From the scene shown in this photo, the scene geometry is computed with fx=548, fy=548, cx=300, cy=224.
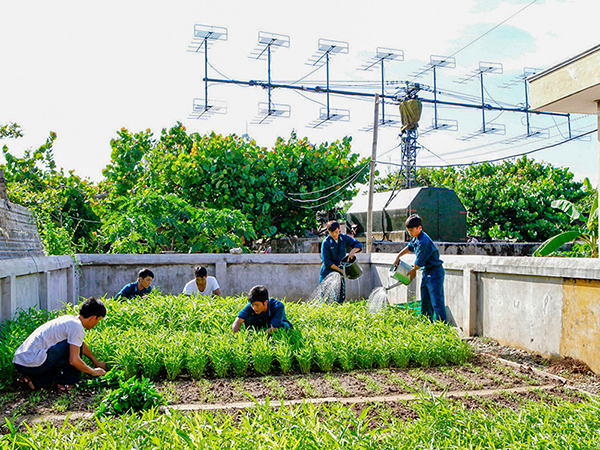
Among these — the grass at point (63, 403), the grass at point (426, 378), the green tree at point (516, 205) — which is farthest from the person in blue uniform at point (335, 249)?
the green tree at point (516, 205)

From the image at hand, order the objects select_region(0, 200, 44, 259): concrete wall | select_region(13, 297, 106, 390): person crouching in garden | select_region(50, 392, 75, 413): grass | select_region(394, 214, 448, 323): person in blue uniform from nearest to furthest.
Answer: select_region(50, 392, 75, 413): grass → select_region(13, 297, 106, 390): person crouching in garden → select_region(394, 214, 448, 323): person in blue uniform → select_region(0, 200, 44, 259): concrete wall

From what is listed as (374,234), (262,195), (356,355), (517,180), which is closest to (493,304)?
(356,355)

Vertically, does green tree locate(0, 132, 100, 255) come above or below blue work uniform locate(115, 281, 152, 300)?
above

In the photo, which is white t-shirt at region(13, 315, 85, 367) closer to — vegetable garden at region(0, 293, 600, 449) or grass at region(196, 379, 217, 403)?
vegetable garden at region(0, 293, 600, 449)

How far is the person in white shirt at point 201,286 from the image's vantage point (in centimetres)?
873

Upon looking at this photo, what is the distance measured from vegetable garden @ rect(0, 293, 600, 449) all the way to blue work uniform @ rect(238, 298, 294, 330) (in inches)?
9.1

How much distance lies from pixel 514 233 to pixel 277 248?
41.6 ft

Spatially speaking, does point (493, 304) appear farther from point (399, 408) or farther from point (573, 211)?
point (573, 211)

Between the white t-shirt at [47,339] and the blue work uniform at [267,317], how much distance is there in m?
2.02

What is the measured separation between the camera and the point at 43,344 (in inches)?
202

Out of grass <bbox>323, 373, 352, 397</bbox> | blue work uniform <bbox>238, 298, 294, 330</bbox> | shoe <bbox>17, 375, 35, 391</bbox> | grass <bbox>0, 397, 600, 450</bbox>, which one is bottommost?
grass <bbox>323, 373, 352, 397</bbox>

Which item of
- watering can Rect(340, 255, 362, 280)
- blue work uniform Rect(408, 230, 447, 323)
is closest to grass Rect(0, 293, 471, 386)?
blue work uniform Rect(408, 230, 447, 323)

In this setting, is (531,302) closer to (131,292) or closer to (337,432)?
(337,432)

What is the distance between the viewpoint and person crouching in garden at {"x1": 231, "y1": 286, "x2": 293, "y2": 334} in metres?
6.44
